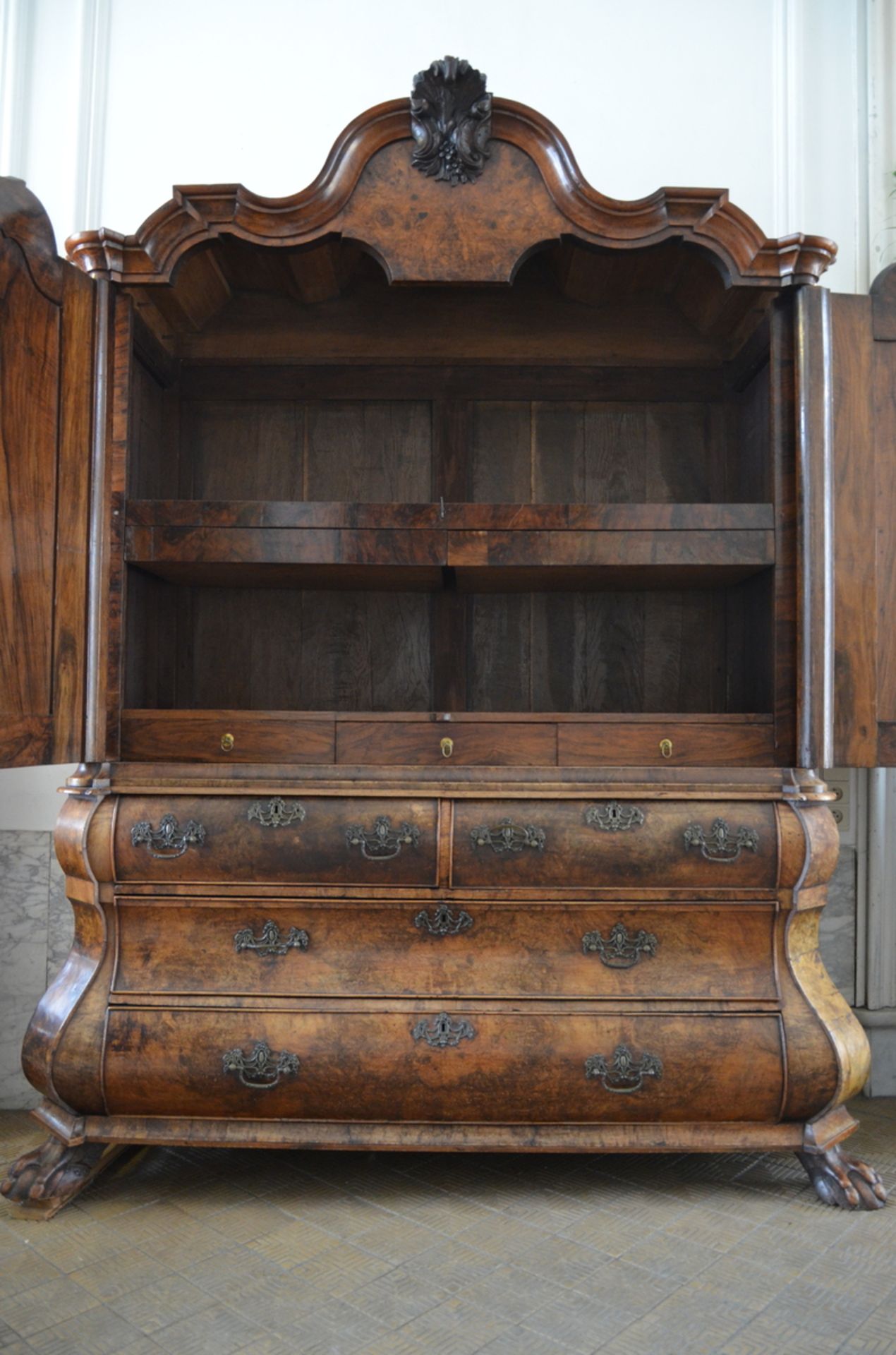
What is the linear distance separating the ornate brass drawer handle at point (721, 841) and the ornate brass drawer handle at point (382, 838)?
0.58 metres

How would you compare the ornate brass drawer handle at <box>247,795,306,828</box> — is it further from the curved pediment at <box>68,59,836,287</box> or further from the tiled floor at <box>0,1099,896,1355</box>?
the curved pediment at <box>68,59,836,287</box>

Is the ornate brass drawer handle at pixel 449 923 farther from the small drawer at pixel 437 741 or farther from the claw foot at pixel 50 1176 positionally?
the claw foot at pixel 50 1176

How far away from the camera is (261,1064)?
2025 mm

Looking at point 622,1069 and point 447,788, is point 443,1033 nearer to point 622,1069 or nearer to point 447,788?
point 622,1069

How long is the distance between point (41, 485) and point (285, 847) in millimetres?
895

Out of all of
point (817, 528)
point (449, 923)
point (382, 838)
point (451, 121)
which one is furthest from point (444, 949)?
point (451, 121)

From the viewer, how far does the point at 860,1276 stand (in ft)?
5.84

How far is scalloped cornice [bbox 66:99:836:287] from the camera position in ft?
6.91

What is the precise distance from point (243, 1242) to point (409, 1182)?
40 centimetres

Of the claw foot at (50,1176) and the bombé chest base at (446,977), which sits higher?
the bombé chest base at (446,977)

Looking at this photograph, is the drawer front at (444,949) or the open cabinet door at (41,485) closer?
the open cabinet door at (41,485)

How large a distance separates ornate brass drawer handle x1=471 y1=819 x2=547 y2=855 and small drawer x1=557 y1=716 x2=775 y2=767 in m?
0.19

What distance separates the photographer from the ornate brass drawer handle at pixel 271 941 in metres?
2.08

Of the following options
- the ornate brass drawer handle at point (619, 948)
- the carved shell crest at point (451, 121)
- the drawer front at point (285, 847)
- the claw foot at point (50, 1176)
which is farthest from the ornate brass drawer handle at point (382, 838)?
the carved shell crest at point (451, 121)
